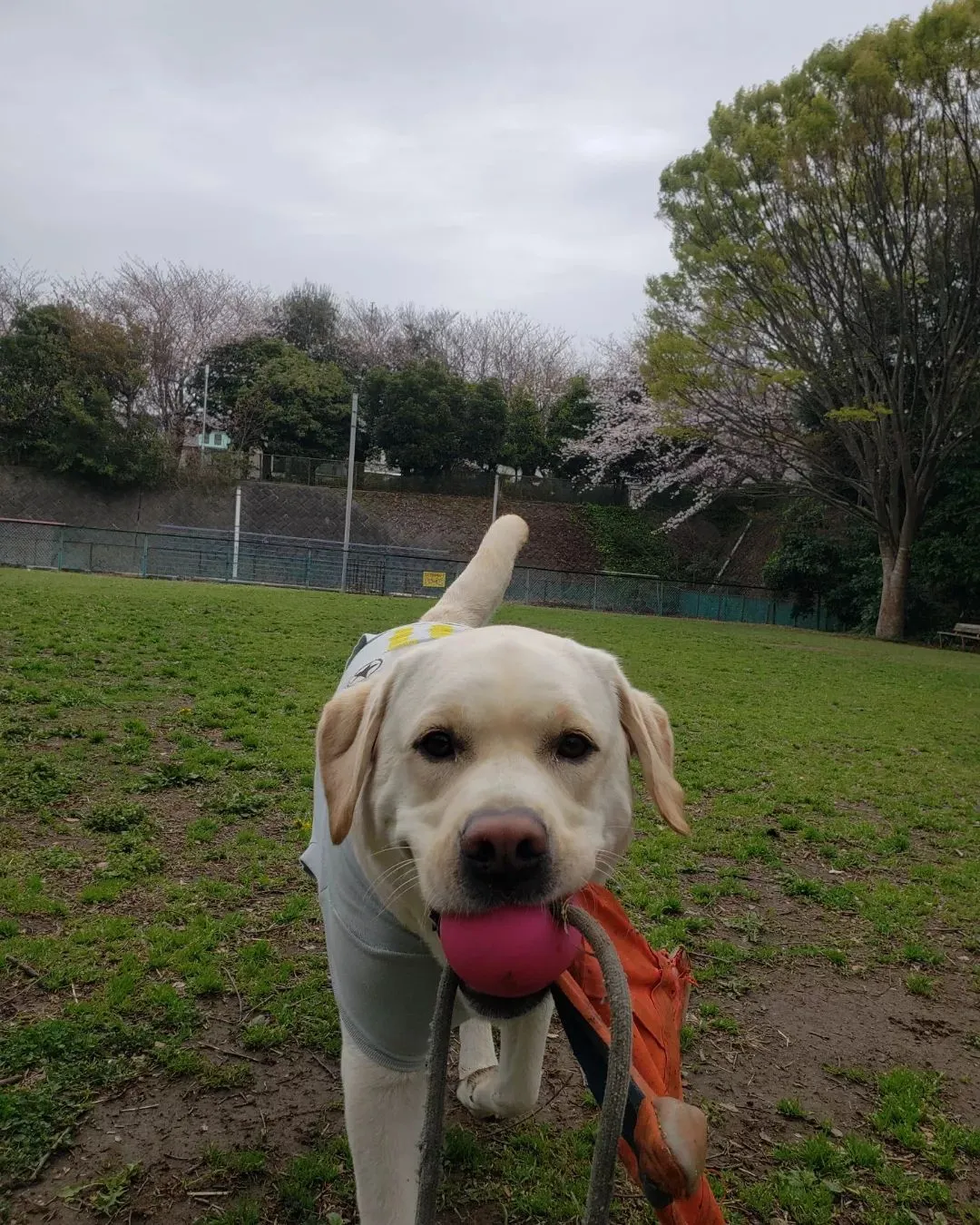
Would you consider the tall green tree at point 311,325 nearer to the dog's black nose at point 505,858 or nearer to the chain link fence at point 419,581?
the chain link fence at point 419,581

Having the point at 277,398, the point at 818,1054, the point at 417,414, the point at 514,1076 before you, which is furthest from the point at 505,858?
the point at 277,398

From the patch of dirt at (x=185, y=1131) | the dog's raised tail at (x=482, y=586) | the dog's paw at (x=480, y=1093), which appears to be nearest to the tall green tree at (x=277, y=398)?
the dog's raised tail at (x=482, y=586)

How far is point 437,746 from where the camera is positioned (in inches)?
83.0

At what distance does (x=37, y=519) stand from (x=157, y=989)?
127 feet

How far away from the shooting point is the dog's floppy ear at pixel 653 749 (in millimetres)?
2375

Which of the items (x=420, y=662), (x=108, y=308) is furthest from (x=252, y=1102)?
(x=108, y=308)

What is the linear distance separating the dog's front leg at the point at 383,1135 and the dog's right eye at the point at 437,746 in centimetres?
79

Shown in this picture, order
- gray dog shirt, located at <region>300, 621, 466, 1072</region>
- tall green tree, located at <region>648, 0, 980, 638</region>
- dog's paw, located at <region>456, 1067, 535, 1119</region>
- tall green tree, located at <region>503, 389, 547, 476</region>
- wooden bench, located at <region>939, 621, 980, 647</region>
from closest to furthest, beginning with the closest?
gray dog shirt, located at <region>300, 621, 466, 1072</region>, dog's paw, located at <region>456, 1067, 535, 1119</region>, tall green tree, located at <region>648, 0, 980, 638</region>, wooden bench, located at <region>939, 621, 980, 647</region>, tall green tree, located at <region>503, 389, 547, 476</region>

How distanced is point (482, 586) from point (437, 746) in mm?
2017

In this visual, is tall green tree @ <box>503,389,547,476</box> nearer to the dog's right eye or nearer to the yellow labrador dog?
the yellow labrador dog

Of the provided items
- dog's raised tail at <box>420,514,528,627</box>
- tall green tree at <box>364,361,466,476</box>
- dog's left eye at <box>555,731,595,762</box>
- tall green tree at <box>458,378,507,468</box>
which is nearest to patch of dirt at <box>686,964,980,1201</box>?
dog's left eye at <box>555,731,595,762</box>

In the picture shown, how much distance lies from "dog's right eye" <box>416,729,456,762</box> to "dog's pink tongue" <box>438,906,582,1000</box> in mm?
432

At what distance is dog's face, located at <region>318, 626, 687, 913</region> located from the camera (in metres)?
1.76

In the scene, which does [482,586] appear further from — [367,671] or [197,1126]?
[197,1126]
